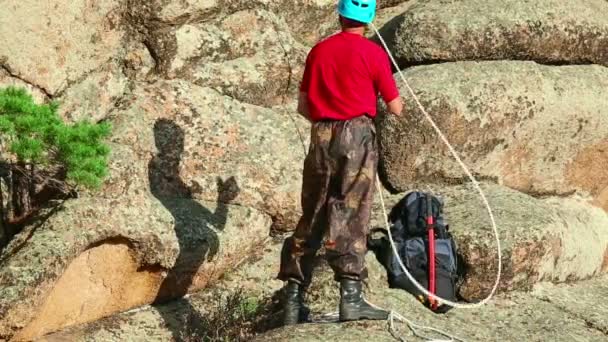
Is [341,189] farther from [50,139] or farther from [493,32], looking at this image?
[493,32]

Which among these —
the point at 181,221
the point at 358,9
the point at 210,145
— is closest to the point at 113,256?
the point at 181,221

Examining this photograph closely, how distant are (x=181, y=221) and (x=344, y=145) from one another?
2733 mm

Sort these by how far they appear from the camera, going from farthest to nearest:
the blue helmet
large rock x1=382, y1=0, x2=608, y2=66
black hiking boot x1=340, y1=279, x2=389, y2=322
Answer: large rock x1=382, y1=0, x2=608, y2=66 → black hiking boot x1=340, y1=279, x2=389, y2=322 → the blue helmet

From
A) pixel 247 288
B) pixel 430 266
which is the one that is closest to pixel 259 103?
pixel 247 288

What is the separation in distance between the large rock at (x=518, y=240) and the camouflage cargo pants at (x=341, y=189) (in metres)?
1.97

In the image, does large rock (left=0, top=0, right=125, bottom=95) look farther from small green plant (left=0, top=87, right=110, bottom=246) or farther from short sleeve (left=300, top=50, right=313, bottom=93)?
short sleeve (left=300, top=50, right=313, bottom=93)

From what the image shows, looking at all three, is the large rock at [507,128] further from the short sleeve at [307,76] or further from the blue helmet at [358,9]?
the blue helmet at [358,9]

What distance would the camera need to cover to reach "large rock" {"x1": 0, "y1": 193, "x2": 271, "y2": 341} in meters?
9.02

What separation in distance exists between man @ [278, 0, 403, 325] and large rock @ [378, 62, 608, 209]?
10.5 ft

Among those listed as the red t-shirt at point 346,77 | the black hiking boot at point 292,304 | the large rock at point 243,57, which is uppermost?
the large rock at point 243,57

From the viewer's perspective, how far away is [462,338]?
30.2ft

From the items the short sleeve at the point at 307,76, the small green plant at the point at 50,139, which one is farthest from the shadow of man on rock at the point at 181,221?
the short sleeve at the point at 307,76

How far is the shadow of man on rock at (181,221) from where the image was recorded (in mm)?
10281

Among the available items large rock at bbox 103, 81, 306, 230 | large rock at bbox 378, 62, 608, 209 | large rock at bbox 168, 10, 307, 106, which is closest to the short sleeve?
large rock at bbox 103, 81, 306, 230
